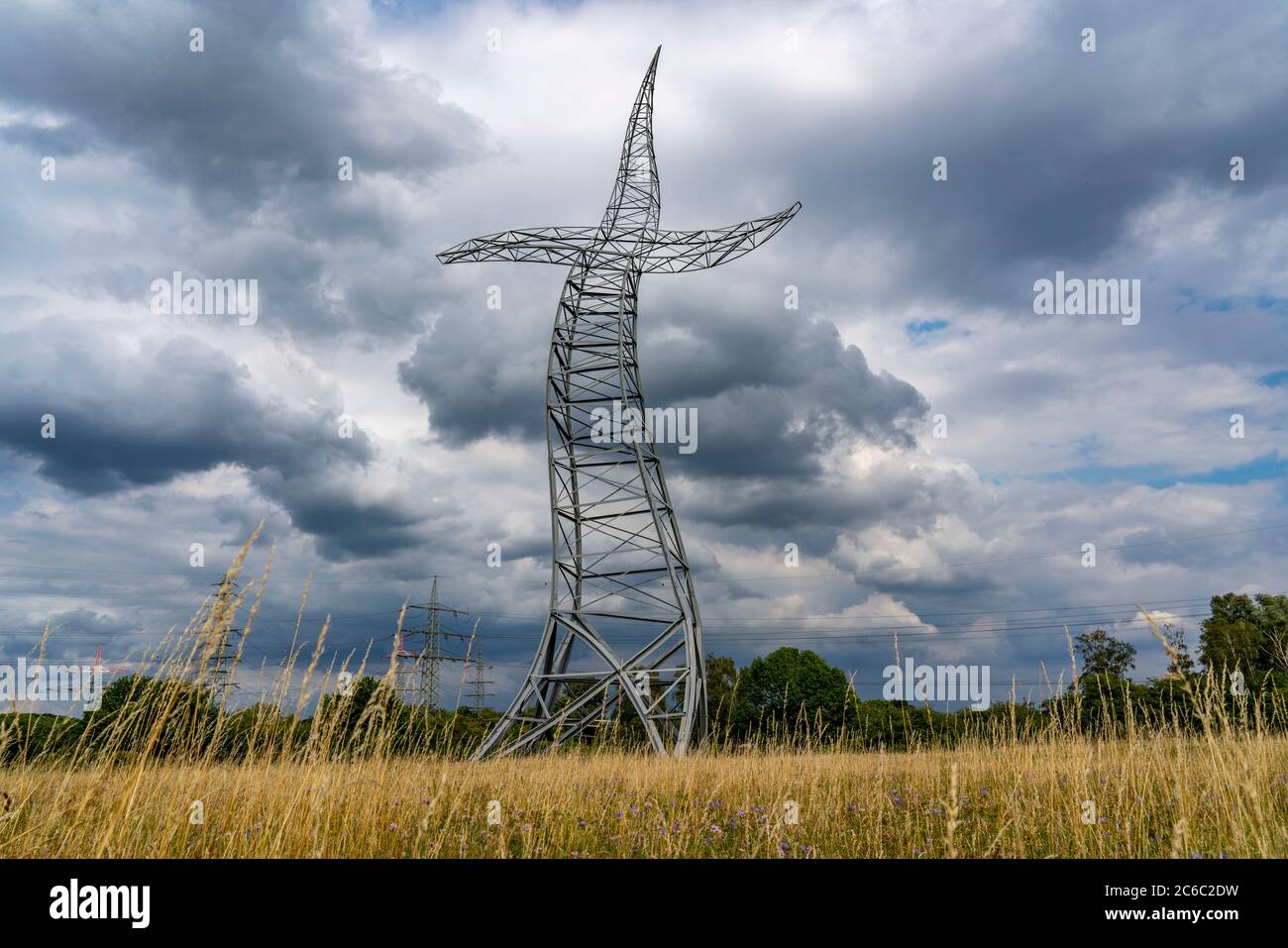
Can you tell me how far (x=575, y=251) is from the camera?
25.2 meters

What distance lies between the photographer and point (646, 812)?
23.9 ft

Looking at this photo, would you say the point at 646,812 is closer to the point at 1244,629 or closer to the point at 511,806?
the point at 511,806

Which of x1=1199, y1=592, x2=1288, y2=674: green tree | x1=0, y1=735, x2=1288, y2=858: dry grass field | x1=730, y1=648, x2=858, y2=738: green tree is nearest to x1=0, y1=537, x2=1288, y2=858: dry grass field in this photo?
x1=0, y1=735, x2=1288, y2=858: dry grass field

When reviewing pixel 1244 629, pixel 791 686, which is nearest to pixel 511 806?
pixel 791 686

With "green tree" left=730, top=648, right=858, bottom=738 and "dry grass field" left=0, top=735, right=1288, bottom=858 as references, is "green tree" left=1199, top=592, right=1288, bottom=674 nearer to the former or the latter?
"green tree" left=730, top=648, right=858, bottom=738

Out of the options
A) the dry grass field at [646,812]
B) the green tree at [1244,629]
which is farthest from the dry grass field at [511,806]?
the green tree at [1244,629]

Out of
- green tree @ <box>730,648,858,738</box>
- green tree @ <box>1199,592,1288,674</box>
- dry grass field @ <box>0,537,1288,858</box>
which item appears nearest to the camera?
dry grass field @ <box>0,537,1288,858</box>

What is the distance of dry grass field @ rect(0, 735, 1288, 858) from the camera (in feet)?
15.0

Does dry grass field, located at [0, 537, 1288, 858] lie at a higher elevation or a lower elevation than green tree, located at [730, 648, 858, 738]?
higher

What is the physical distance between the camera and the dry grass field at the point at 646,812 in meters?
4.57

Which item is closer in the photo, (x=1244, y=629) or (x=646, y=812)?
(x=646, y=812)
